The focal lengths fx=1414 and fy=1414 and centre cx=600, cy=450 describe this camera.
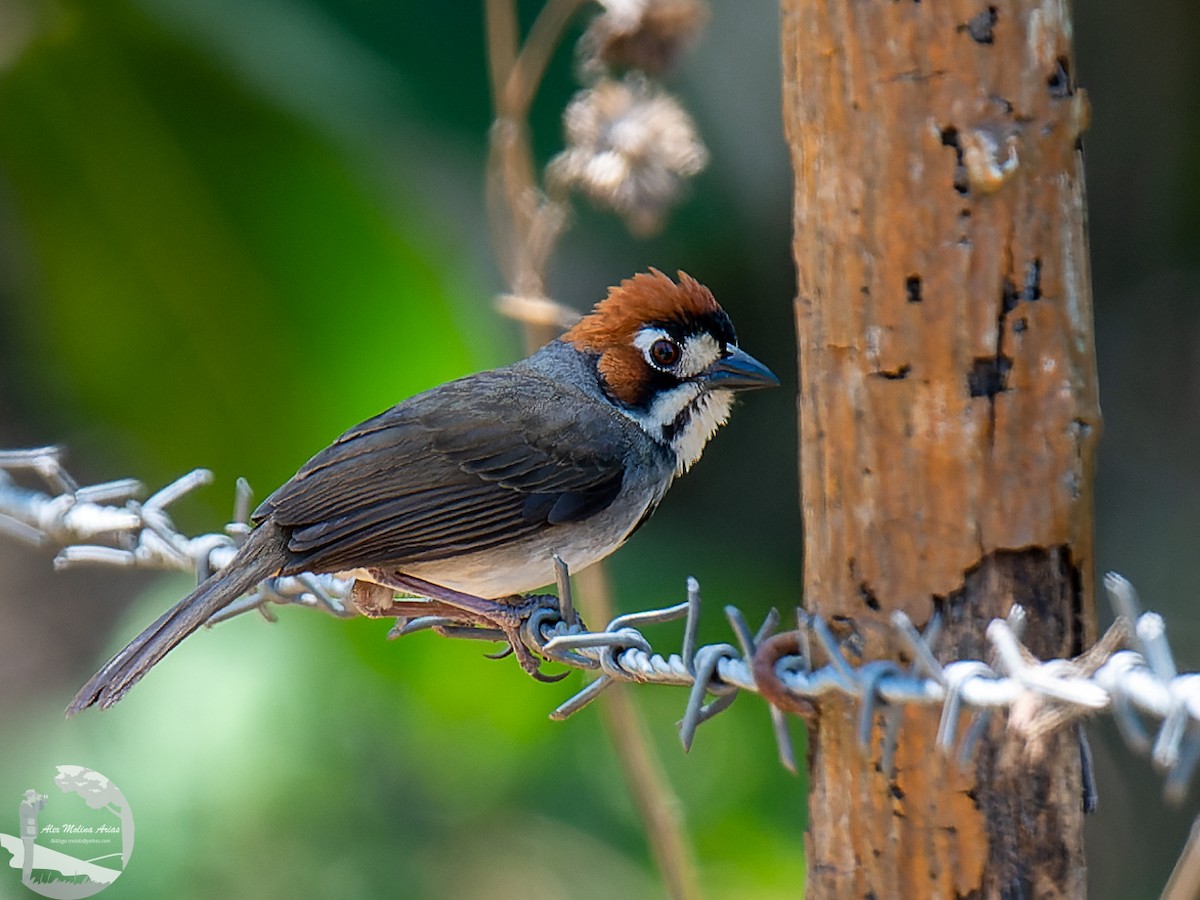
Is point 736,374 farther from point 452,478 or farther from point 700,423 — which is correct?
A: point 452,478

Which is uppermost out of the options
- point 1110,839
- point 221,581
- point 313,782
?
point 221,581

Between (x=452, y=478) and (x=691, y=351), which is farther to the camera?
(x=691, y=351)

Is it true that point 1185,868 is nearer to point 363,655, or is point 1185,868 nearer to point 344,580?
point 344,580

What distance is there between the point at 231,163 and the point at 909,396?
13.4ft

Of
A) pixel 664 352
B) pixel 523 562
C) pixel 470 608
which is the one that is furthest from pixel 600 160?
pixel 470 608

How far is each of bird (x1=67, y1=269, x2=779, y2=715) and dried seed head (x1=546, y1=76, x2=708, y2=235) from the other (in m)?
0.35

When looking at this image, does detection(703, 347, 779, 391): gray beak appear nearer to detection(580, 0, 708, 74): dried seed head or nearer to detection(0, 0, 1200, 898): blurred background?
detection(580, 0, 708, 74): dried seed head

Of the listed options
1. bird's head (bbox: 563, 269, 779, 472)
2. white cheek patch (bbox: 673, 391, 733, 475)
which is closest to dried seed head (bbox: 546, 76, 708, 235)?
bird's head (bbox: 563, 269, 779, 472)

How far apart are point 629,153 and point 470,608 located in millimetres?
1395

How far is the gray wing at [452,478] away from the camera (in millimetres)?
3285

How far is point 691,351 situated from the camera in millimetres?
3590

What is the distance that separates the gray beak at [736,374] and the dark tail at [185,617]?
1147 millimetres

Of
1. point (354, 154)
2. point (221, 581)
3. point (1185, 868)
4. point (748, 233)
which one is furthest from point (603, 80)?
point (1185, 868)

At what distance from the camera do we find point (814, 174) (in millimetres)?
1850
